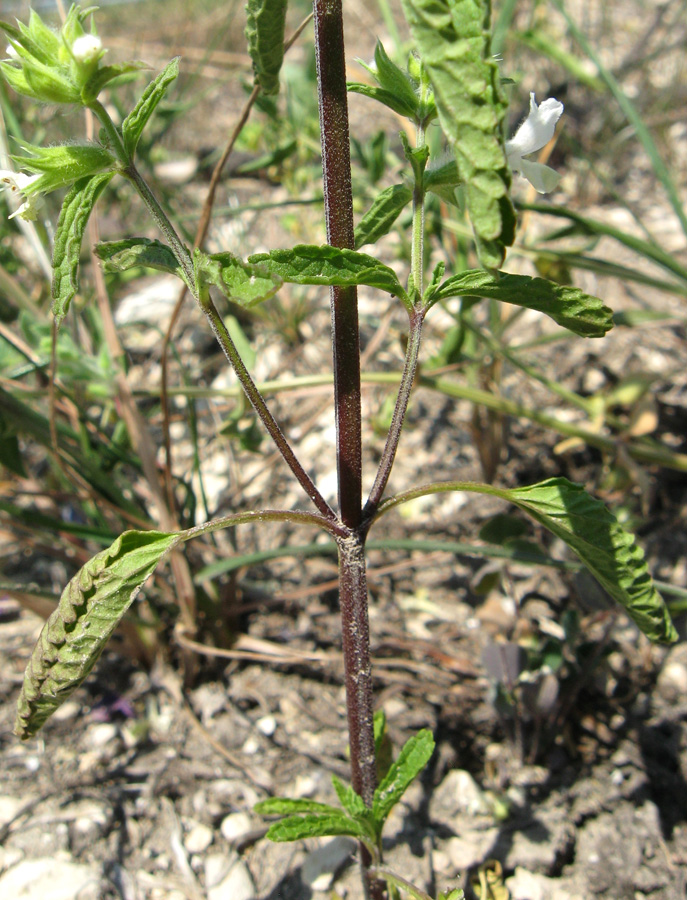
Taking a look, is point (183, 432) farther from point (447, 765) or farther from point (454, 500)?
point (447, 765)

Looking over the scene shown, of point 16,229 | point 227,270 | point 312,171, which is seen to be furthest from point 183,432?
point 227,270

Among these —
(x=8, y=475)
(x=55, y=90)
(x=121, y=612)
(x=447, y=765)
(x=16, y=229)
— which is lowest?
(x=447, y=765)

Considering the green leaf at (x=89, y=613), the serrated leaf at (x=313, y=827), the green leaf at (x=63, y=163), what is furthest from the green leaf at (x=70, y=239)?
the serrated leaf at (x=313, y=827)

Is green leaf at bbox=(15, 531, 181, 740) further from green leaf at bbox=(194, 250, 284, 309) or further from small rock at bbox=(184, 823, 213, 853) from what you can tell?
small rock at bbox=(184, 823, 213, 853)

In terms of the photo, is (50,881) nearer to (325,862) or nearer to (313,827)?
(325,862)

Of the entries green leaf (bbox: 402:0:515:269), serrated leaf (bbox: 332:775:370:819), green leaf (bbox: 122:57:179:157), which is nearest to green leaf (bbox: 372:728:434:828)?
serrated leaf (bbox: 332:775:370:819)

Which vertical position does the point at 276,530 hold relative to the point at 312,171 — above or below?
below
